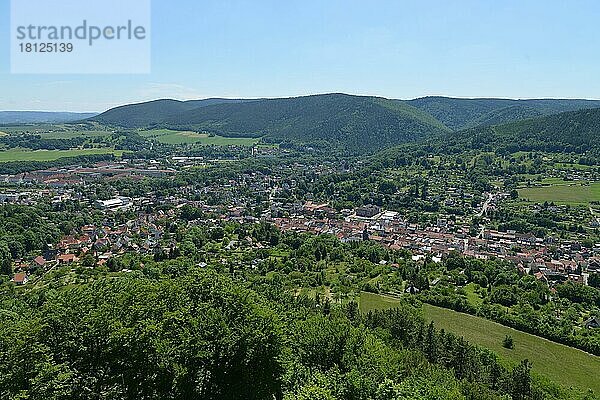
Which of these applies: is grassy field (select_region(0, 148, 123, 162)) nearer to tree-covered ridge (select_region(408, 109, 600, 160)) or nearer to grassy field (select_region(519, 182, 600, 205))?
tree-covered ridge (select_region(408, 109, 600, 160))

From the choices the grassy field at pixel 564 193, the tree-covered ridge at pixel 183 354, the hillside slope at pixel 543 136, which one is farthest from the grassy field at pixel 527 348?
the hillside slope at pixel 543 136

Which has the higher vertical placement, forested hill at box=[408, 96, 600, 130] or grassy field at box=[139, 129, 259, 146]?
forested hill at box=[408, 96, 600, 130]

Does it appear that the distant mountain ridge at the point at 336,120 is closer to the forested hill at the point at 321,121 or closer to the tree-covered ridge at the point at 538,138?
the forested hill at the point at 321,121

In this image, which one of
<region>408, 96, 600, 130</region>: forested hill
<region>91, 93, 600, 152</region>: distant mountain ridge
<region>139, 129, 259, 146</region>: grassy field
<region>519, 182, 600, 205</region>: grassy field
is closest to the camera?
<region>519, 182, 600, 205</region>: grassy field

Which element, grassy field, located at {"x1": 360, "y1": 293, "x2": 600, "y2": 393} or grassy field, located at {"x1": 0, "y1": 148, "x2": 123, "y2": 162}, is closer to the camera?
grassy field, located at {"x1": 360, "y1": 293, "x2": 600, "y2": 393}

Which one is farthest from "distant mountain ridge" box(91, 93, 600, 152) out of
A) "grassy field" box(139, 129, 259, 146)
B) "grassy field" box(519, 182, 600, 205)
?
"grassy field" box(519, 182, 600, 205)

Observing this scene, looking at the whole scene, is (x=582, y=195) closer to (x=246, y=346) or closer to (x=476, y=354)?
(x=476, y=354)
